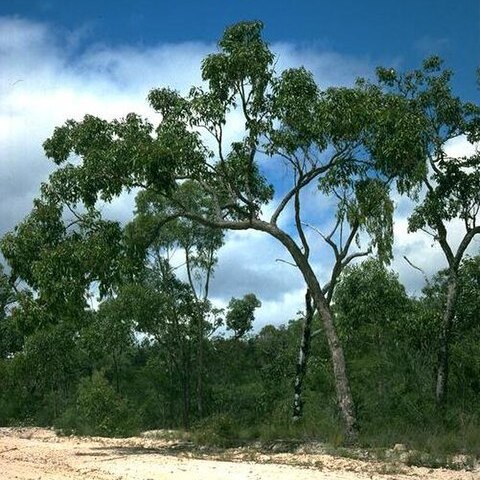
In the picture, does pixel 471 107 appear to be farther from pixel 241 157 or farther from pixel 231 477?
pixel 231 477

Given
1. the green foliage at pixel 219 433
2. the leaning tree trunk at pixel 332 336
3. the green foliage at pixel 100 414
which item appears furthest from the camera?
the green foliage at pixel 100 414

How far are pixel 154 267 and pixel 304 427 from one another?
1812 centimetres

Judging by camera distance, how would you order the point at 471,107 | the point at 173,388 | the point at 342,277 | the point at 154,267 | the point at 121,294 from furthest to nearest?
the point at 173,388, the point at 154,267, the point at 121,294, the point at 342,277, the point at 471,107

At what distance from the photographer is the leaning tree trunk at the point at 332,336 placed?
706 inches

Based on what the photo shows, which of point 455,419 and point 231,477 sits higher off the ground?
point 455,419

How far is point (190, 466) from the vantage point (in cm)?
1433

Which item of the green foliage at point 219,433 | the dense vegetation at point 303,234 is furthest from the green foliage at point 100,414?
the green foliage at point 219,433

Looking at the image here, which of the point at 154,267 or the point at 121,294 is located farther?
the point at 154,267

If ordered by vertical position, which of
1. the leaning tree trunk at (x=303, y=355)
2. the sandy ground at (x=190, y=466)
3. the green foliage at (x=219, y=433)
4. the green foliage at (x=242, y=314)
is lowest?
the sandy ground at (x=190, y=466)

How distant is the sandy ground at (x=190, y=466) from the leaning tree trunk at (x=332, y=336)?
152 cm

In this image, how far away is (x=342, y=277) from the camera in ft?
94.1

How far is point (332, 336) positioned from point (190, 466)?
576cm

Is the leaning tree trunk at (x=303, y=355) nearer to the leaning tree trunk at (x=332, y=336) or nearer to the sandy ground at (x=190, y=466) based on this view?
the leaning tree trunk at (x=332, y=336)

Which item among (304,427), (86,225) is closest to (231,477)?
(304,427)
